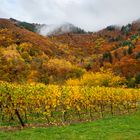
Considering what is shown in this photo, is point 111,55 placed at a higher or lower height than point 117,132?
higher

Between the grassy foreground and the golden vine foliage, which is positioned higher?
the golden vine foliage

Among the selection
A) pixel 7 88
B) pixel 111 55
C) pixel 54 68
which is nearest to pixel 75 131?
pixel 7 88

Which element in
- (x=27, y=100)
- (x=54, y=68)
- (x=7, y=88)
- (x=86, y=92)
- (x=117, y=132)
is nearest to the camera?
(x=117, y=132)

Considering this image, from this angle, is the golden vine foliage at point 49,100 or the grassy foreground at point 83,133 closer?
the grassy foreground at point 83,133

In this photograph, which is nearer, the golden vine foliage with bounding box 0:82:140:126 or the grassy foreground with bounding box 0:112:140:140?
the grassy foreground with bounding box 0:112:140:140

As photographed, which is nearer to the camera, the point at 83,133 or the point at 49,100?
the point at 83,133

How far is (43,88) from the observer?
44.2 metres

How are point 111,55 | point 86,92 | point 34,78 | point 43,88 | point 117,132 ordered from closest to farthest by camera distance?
1. point 117,132
2. point 43,88
3. point 86,92
4. point 34,78
5. point 111,55

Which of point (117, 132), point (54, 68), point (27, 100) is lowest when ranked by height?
point (117, 132)

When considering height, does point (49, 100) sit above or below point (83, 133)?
above

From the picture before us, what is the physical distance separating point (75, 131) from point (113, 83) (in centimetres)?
9828

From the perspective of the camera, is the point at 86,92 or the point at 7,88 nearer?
the point at 7,88

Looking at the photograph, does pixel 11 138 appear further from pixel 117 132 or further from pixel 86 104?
pixel 86 104

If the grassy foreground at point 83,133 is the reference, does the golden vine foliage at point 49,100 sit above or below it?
above
